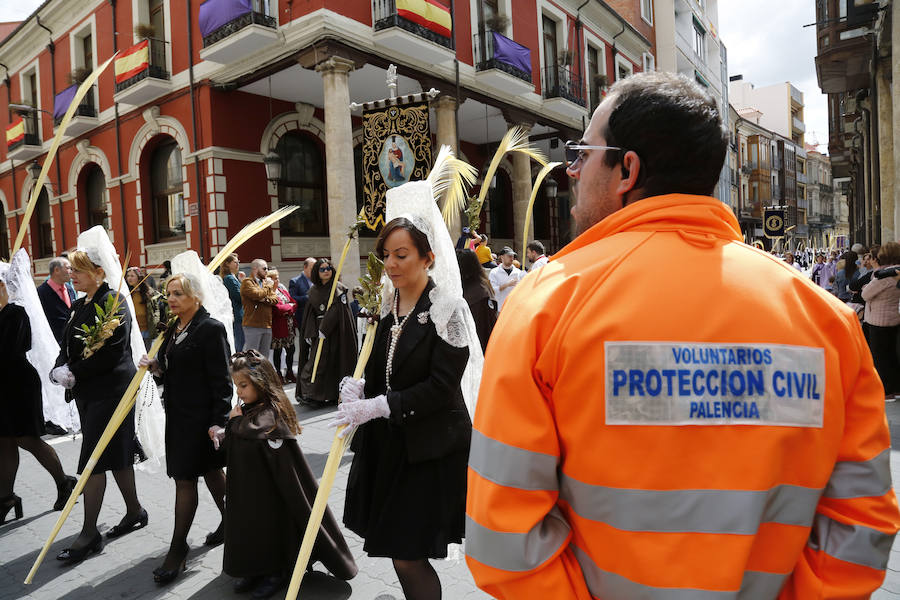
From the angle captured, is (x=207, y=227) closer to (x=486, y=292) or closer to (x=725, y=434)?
(x=486, y=292)

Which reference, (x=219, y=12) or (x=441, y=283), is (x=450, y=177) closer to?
(x=441, y=283)

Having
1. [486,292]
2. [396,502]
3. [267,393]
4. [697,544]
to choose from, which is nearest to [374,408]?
[396,502]

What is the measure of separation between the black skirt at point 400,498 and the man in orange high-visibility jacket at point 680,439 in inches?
52.8

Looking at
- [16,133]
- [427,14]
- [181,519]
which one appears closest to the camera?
[181,519]

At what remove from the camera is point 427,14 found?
493 inches

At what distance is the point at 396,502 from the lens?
8.15ft

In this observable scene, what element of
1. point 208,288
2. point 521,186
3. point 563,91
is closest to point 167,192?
point 521,186

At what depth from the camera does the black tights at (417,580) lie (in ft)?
8.03

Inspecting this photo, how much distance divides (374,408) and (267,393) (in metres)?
1.22

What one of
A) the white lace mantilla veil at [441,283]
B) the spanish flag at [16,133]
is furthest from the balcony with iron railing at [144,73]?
the white lace mantilla veil at [441,283]

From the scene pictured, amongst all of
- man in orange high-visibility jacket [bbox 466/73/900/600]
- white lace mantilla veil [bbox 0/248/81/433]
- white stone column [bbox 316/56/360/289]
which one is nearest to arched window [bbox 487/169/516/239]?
white stone column [bbox 316/56/360/289]

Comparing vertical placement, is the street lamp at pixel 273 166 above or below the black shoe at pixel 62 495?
above

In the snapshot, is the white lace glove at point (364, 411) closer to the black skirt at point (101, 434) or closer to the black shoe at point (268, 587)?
the black shoe at point (268, 587)

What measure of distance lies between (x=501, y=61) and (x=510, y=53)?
18.0 inches
